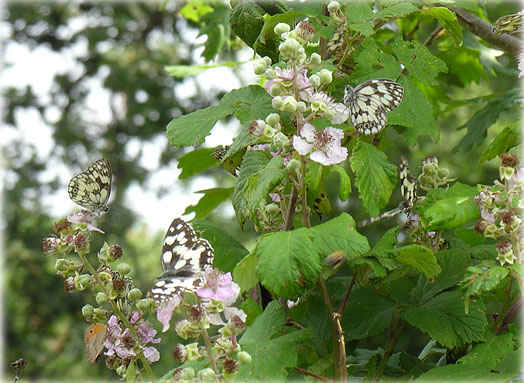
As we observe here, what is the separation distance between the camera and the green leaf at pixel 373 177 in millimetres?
1225

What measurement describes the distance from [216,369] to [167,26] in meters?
10.4

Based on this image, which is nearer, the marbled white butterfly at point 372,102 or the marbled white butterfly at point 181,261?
the marbled white butterfly at point 181,261

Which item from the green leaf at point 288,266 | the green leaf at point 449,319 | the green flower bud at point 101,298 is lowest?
the green leaf at point 449,319

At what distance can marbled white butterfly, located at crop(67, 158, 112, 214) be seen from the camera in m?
1.84

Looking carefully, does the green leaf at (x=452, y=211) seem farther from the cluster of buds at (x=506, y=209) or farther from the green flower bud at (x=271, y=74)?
the green flower bud at (x=271, y=74)

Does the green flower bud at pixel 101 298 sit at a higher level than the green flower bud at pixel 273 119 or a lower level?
lower

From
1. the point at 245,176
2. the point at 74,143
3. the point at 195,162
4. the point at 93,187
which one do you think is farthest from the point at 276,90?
the point at 74,143

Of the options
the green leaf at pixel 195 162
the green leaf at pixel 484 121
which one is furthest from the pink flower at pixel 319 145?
the green leaf at pixel 484 121

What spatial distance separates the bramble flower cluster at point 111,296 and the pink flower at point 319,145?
1.27 feet

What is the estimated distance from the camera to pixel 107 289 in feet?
3.94

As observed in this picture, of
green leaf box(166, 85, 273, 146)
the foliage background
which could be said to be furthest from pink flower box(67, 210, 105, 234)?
the foliage background

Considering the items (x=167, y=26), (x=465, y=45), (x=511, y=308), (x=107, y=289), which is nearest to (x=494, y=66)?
(x=465, y=45)

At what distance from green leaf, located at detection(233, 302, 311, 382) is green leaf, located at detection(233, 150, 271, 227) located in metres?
0.18

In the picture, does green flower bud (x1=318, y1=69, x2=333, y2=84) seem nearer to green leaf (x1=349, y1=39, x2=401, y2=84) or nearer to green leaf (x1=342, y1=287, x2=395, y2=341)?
green leaf (x1=349, y1=39, x2=401, y2=84)
